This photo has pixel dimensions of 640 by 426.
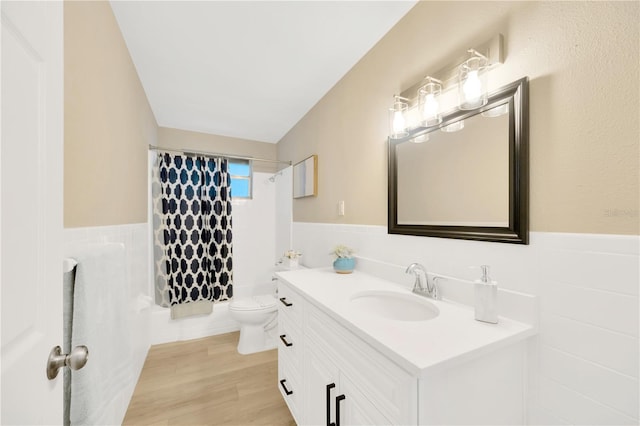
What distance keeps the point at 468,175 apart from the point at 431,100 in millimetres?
391

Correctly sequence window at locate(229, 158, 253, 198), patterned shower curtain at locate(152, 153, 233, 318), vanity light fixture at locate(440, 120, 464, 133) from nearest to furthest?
vanity light fixture at locate(440, 120, 464, 133) → patterned shower curtain at locate(152, 153, 233, 318) → window at locate(229, 158, 253, 198)

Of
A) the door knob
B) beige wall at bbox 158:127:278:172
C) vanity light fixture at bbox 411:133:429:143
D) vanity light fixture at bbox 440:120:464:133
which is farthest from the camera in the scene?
beige wall at bbox 158:127:278:172

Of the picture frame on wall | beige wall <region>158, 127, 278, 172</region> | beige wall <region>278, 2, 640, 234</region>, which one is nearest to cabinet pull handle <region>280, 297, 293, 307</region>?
the picture frame on wall

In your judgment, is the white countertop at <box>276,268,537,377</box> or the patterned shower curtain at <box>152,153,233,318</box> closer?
the white countertop at <box>276,268,537,377</box>

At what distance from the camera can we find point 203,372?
6.81 ft

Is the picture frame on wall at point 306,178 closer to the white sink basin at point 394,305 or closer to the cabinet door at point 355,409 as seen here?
the white sink basin at point 394,305

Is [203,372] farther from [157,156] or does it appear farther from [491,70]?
[491,70]

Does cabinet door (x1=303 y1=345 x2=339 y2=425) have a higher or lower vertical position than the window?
lower

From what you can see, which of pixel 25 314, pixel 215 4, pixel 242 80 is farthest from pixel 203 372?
pixel 215 4

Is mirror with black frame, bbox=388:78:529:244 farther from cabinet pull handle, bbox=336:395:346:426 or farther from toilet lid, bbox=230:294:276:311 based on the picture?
toilet lid, bbox=230:294:276:311

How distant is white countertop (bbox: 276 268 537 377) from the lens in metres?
0.71

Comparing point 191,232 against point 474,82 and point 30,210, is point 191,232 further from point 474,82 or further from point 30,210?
point 474,82

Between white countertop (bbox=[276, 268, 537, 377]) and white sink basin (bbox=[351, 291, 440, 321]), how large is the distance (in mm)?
62

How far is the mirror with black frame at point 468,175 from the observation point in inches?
37.1
